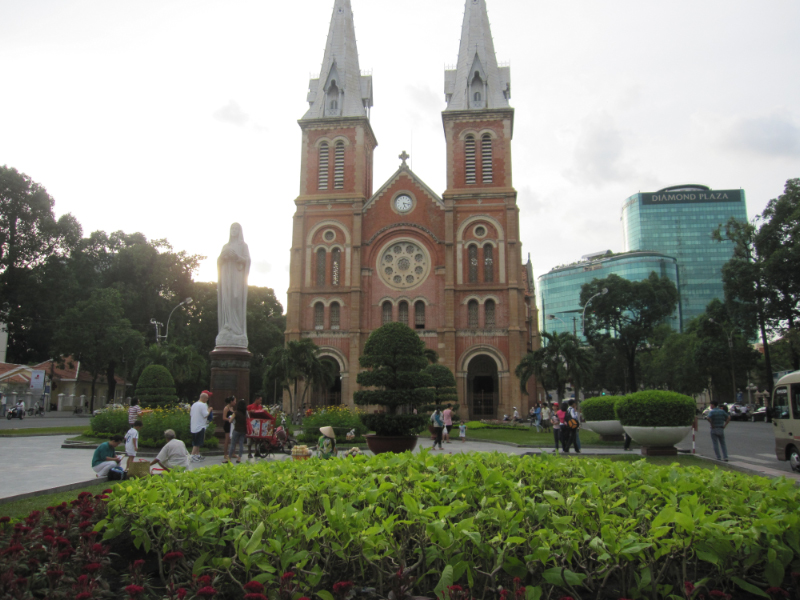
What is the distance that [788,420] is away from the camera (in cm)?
1344

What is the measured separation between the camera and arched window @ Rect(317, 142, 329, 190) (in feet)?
141

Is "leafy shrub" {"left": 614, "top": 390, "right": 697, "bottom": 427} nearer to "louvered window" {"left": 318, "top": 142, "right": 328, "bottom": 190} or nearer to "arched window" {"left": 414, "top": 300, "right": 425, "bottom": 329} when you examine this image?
"arched window" {"left": 414, "top": 300, "right": 425, "bottom": 329}

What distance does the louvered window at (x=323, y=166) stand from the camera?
42.8 meters

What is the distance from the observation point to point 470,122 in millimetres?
42562

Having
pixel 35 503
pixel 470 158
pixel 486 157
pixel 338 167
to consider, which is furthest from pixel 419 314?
pixel 35 503

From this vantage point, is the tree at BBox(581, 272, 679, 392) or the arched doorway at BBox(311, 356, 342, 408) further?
the tree at BBox(581, 272, 679, 392)

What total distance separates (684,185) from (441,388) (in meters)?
108

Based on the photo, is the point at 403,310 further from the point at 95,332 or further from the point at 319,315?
the point at 95,332

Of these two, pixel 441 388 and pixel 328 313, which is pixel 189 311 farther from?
pixel 441 388

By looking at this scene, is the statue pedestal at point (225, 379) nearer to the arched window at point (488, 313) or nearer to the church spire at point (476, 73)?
the arched window at point (488, 313)

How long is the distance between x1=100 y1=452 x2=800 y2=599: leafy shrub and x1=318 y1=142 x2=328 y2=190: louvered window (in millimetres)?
38911

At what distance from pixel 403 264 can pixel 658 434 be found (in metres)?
28.0

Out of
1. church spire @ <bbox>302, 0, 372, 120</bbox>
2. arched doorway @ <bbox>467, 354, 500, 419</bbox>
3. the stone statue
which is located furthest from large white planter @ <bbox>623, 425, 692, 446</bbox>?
church spire @ <bbox>302, 0, 372, 120</bbox>

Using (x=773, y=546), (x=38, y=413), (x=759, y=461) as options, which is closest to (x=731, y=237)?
(x=759, y=461)
